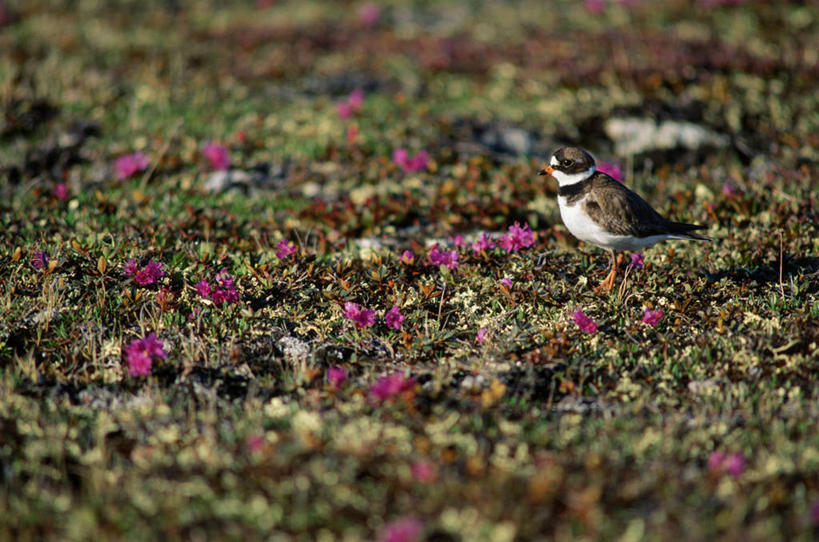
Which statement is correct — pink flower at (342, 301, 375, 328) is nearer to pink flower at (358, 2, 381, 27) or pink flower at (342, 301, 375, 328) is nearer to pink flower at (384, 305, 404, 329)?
pink flower at (384, 305, 404, 329)

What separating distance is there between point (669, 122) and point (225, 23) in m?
12.2

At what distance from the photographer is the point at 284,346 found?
247 inches

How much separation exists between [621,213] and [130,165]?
6.81 metres

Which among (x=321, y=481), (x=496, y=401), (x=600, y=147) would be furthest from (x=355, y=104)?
(x=321, y=481)

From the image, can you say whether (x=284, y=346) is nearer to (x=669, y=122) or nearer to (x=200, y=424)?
(x=200, y=424)

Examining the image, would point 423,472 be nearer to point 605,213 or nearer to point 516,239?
point 605,213

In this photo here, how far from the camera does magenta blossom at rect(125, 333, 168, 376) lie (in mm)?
5527

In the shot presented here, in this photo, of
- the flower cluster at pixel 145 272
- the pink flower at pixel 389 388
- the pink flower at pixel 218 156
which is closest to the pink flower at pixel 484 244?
the pink flower at pixel 389 388

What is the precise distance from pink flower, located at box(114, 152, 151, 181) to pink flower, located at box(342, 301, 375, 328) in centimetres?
510

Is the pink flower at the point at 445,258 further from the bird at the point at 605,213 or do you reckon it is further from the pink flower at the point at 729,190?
the pink flower at the point at 729,190

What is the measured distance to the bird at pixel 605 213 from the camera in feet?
20.7

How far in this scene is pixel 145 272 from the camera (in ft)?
21.8

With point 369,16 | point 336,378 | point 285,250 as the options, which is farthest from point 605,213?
point 369,16

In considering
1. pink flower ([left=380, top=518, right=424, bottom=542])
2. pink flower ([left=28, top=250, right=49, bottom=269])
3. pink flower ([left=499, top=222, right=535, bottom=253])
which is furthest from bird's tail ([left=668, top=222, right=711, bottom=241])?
pink flower ([left=28, top=250, right=49, bottom=269])
